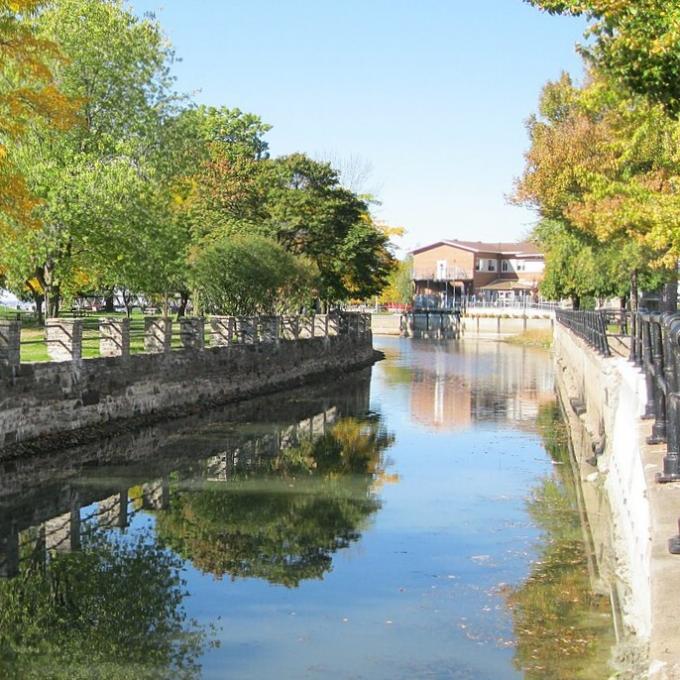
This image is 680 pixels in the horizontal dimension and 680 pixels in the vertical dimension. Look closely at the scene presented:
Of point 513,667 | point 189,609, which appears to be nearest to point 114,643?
point 189,609

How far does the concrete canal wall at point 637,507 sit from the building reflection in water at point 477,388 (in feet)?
30.6

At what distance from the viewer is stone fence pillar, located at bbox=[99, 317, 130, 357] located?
981 inches

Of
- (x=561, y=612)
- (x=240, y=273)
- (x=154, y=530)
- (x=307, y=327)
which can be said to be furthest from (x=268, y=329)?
(x=561, y=612)

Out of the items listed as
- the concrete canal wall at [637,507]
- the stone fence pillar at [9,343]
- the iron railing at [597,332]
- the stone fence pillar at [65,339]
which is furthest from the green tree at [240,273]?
the concrete canal wall at [637,507]

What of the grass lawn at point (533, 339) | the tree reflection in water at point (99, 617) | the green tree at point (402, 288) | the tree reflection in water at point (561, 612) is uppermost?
the green tree at point (402, 288)

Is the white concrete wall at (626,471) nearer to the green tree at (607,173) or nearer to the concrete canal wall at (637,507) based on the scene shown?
the concrete canal wall at (637,507)

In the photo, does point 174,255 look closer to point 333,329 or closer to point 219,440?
point 219,440

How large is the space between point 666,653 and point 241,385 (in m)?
27.6

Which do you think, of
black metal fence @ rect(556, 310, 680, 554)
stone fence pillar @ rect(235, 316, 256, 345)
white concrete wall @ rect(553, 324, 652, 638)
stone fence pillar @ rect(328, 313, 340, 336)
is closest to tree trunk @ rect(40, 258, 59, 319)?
stone fence pillar @ rect(235, 316, 256, 345)

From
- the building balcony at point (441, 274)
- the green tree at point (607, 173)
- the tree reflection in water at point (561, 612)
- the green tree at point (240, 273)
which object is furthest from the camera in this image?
the building balcony at point (441, 274)

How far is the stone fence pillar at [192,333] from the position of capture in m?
29.4

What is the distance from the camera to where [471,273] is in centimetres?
12419

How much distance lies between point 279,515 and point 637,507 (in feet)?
23.4

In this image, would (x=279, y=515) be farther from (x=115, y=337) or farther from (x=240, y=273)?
(x=240, y=273)
